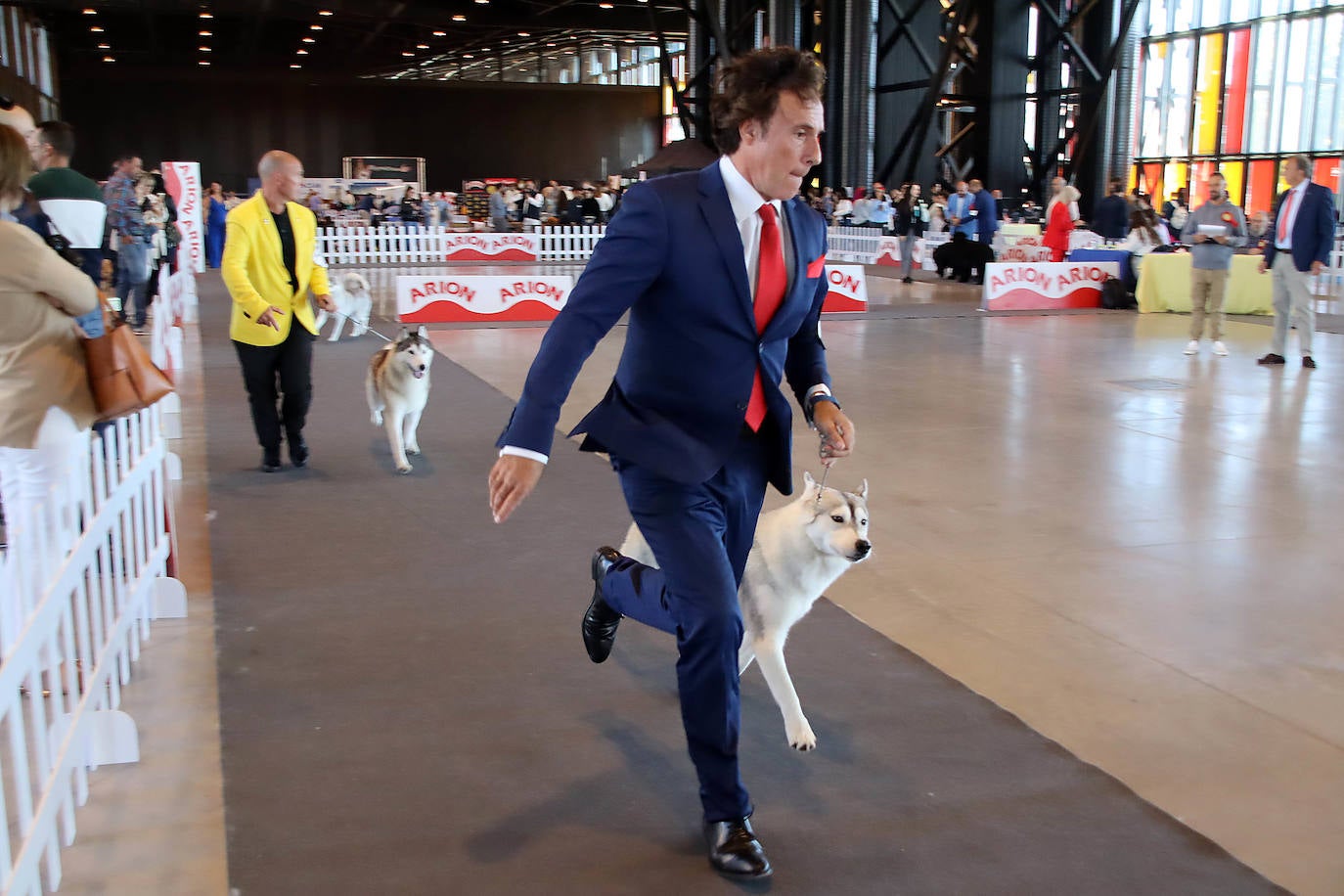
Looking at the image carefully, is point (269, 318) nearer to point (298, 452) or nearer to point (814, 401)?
point (298, 452)

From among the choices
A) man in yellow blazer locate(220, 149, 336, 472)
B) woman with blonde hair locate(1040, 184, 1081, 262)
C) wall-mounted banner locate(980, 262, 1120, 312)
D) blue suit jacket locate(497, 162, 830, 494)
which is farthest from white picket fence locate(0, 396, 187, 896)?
woman with blonde hair locate(1040, 184, 1081, 262)

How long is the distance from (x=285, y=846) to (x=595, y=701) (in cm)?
114

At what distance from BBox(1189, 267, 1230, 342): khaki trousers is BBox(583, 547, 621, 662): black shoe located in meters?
9.78

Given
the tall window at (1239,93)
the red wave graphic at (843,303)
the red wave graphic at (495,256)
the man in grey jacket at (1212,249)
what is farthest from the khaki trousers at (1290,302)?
the tall window at (1239,93)

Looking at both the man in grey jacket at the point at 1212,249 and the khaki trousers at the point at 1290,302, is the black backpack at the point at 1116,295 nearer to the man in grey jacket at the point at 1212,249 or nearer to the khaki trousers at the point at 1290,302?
the man in grey jacket at the point at 1212,249

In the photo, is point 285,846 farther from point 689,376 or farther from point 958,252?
point 958,252

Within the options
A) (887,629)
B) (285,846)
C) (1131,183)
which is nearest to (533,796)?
(285,846)

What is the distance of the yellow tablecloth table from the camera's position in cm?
1555

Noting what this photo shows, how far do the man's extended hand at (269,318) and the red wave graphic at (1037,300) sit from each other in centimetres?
1187

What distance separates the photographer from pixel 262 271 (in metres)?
6.26

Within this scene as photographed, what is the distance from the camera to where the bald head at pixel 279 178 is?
6.21m

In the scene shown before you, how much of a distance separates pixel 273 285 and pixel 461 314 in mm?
8819

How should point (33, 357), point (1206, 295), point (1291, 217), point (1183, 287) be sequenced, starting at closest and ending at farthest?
point (33, 357)
point (1291, 217)
point (1206, 295)
point (1183, 287)

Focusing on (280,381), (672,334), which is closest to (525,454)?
(672,334)
